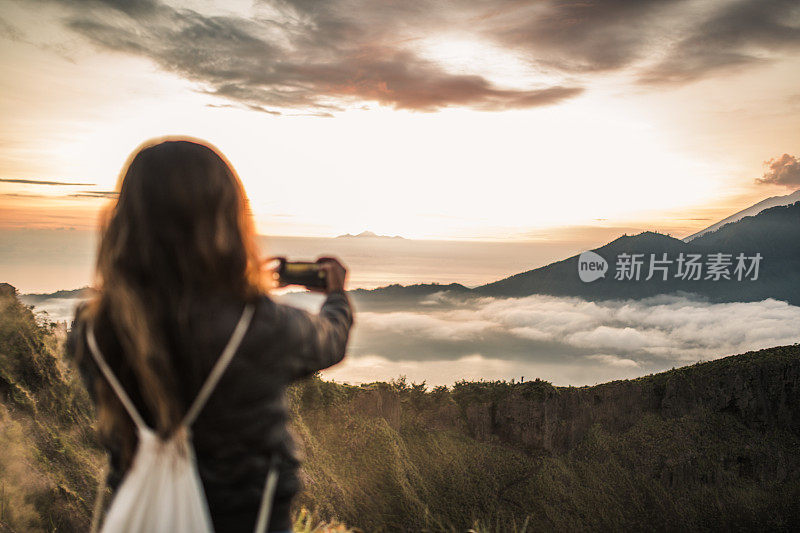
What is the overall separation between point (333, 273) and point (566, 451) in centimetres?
6460

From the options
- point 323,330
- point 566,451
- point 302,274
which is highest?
point 302,274

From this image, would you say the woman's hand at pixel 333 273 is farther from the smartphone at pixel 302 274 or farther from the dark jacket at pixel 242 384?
the dark jacket at pixel 242 384

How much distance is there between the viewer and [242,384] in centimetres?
162

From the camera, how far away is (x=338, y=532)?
15.0 feet

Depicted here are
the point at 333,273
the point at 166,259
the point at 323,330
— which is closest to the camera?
the point at 166,259

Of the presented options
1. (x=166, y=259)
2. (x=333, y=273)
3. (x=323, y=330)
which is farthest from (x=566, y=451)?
(x=166, y=259)

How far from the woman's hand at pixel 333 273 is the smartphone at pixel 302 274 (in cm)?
2

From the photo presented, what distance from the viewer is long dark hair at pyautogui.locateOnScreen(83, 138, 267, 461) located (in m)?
1.57

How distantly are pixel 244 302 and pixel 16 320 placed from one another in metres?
19.7

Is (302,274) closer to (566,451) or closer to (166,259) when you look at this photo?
(166,259)

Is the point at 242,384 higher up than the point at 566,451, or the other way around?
the point at 242,384

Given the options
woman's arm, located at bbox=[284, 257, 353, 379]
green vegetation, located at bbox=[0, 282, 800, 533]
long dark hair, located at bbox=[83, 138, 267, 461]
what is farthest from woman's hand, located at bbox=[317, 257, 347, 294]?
green vegetation, located at bbox=[0, 282, 800, 533]

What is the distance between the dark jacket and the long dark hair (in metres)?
0.05

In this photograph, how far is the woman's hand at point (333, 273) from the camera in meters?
2.01
